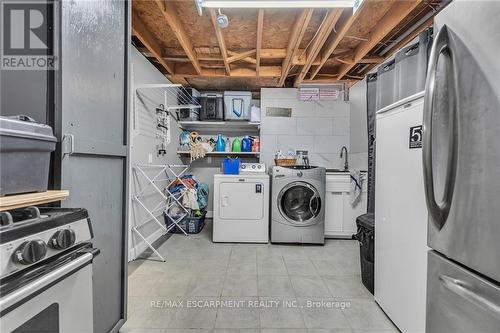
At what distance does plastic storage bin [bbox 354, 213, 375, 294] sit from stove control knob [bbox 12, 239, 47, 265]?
2.06m

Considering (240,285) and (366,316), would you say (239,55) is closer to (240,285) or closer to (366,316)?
(240,285)

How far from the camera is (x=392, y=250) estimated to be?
5.17 ft

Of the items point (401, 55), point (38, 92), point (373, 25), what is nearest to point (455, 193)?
point (38, 92)

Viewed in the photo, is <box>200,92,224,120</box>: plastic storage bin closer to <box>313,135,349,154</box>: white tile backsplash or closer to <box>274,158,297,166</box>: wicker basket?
<box>274,158,297,166</box>: wicker basket

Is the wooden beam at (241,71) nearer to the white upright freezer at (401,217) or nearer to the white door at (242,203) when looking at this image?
the white door at (242,203)

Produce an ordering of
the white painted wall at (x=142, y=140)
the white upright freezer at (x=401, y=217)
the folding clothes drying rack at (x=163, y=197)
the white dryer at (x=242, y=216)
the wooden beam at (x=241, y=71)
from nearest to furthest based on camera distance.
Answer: the white upright freezer at (x=401, y=217)
the white painted wall at (x=142, y=140)
the folding clothes drying rack at (x=163, y=197)
the white dryer at (x=242, y=216)
the wooden beam at (x=241, y=71)

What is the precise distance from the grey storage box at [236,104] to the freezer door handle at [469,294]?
141 inches

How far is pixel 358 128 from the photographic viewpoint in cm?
372

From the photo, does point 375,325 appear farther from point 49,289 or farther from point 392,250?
point 49,289

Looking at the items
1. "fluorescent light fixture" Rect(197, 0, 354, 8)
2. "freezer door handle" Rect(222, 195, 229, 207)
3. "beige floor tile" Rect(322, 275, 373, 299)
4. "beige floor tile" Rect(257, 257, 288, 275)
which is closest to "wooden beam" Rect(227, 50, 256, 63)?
Answer: "fluorescent light fixture" Rect(197, 0, 354, 8)

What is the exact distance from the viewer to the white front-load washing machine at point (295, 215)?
3182 millimetres

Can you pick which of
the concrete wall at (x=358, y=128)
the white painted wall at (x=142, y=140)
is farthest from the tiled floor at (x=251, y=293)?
the concrete wall at (x=358, y=128)

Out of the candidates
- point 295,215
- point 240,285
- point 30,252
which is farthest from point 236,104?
point 30,252

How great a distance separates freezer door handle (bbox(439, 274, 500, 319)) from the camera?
618mm
